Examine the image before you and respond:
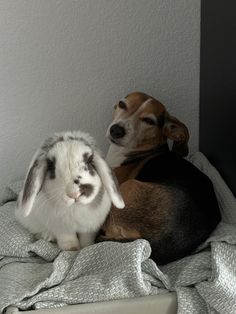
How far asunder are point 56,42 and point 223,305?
115 cm

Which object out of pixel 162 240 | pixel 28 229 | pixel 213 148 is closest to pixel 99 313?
pixel 162 240

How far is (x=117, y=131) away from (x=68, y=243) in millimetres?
414

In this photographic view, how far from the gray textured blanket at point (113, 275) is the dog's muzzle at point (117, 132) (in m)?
0.41

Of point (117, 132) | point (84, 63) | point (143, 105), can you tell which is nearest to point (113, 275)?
point (117, 132)

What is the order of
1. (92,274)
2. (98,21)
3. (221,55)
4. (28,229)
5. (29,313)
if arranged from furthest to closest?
(98,21)
(221,55)
(28,229)
(92,274)
(29,313)

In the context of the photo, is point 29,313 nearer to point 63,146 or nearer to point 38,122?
point 63,146

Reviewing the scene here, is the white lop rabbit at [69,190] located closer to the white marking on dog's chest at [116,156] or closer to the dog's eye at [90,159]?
the dog's eye at [90,159]

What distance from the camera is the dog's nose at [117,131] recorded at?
5.23 feet

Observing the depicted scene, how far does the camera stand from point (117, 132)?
159 centimetres

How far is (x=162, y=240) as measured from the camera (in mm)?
1347

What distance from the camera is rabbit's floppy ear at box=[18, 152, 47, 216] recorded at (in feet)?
4.20

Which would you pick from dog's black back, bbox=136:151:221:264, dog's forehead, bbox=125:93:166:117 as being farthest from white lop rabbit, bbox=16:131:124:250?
dog's forehead, bbox=125:93:166:117

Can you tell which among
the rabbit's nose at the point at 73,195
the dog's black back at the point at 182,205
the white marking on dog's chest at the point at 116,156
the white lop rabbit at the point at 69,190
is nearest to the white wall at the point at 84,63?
the white marking on dog's chest at the point at 116,156

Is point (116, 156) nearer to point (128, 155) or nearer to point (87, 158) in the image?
point (128, 155)
